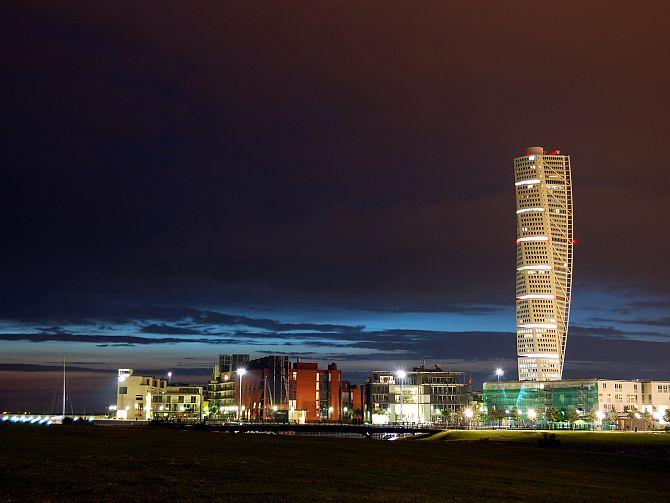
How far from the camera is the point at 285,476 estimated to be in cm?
3103

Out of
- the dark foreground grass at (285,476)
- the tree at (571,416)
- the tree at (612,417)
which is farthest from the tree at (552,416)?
the dark foreground grass at (285,476)

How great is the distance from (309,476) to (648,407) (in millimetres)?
183377

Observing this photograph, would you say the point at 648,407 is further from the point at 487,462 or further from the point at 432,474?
the point at 432,474

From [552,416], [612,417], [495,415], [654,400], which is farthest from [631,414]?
[654,400]

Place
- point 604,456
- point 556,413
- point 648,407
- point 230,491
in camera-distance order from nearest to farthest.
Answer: point 230,491
point 604,456
point 556,413
point 648,407

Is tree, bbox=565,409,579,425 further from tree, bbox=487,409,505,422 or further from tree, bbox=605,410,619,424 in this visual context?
tree, bbox=487,409,505,422

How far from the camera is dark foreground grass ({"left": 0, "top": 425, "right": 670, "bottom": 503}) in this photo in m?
25.1

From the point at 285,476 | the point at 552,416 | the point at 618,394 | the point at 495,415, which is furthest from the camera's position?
the point at 618,394

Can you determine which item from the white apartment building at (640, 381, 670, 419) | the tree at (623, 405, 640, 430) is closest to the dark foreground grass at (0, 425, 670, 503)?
the tree at (623, 405, 640, 430)

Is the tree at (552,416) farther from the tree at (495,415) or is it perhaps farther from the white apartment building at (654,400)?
the white apartment building at (654,400)

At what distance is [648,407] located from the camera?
643ft

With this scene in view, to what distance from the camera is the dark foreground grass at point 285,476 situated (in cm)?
2509

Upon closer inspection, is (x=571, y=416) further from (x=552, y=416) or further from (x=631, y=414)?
(x=631, y=414)

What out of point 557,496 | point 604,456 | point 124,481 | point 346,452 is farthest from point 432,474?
point 604,456
